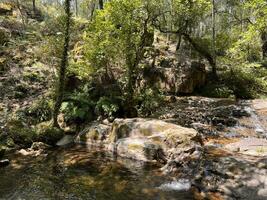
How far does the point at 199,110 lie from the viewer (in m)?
16.7

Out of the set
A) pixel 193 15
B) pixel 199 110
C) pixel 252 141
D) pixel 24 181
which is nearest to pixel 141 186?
pixel 24 181

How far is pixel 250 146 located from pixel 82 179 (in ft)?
19.2

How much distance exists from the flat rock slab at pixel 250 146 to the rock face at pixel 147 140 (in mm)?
1408

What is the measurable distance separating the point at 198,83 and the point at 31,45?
13239 millimetres

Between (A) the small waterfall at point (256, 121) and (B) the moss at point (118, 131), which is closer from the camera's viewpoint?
(B) the moss at point (118, 131)

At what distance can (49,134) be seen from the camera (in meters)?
14.8

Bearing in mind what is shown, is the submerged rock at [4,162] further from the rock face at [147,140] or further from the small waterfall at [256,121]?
the small waterfall at [256,121]

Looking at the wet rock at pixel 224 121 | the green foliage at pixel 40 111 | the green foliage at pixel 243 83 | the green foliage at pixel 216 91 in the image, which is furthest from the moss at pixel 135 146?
the green foliage at pixel 243 83

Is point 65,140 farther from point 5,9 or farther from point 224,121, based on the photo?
point 5,9

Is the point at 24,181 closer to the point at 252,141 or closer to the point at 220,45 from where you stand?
the point at 252,141

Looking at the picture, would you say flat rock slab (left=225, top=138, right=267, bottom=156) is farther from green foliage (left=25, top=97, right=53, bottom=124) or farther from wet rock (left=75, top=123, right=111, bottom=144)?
green foliage (left=25, top=97, right=53, bottom=124)

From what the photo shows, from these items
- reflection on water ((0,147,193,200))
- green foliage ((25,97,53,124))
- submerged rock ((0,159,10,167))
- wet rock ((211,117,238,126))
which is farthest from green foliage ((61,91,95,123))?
wet rock ((211,117,238,126))

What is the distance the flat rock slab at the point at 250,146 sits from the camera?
10648mm

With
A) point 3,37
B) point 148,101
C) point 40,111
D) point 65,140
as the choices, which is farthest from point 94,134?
point 3,37
